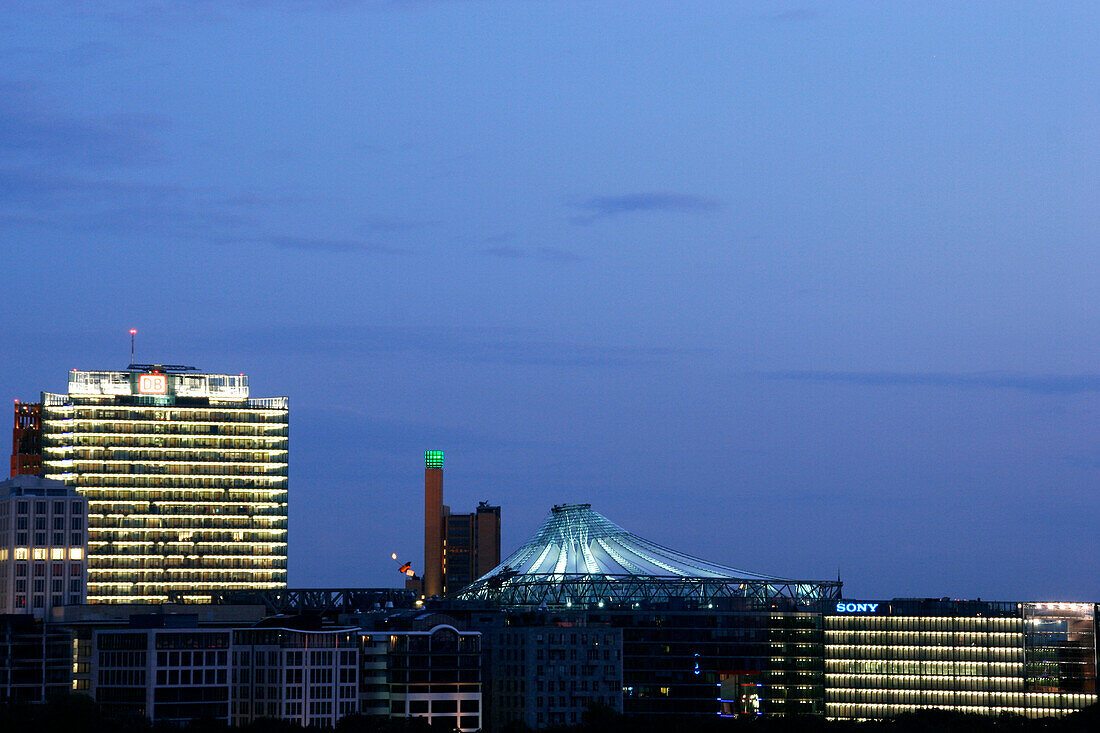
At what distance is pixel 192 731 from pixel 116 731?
347 inches

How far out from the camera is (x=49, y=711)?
194 meters

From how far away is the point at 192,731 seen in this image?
655 feet

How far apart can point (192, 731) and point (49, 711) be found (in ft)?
46.0

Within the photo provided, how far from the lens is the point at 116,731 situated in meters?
193

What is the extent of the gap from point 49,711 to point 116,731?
6604 mm
